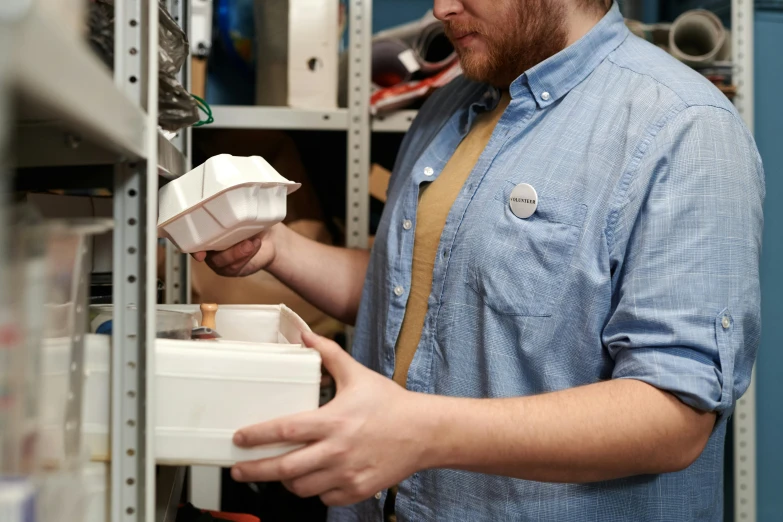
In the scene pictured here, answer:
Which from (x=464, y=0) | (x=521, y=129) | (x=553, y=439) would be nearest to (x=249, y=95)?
(x=464, y=0)

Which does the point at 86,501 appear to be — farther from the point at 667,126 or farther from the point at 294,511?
the point at 294,511

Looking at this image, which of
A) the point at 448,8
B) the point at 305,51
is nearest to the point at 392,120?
the point at 305,51

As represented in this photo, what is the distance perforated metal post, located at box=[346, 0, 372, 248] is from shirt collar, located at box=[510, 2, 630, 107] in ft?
1.94

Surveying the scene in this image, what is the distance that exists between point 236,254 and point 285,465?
501mm

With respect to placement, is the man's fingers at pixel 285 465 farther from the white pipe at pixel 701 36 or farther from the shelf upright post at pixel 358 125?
the white pipe at pixel 701 36

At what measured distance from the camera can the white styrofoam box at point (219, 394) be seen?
644 mm

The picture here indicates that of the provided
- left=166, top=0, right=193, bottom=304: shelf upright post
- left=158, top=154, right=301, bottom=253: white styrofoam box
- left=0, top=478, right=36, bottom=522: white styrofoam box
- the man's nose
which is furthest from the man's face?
left=0, top=478, right=36, bottom=522: white styrofoam box

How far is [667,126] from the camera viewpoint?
87 centimetres

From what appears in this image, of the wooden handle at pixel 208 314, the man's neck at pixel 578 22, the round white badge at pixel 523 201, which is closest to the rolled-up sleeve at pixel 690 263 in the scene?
the round white badge at pixel 523 201

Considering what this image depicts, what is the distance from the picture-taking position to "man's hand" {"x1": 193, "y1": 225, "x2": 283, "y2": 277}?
3.54 feet

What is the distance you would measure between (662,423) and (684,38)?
1.19 m

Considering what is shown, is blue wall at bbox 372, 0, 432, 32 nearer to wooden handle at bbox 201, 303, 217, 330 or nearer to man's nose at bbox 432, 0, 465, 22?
man's nose at bbox 432, 0, 465, 22

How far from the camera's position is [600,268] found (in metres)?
0.89

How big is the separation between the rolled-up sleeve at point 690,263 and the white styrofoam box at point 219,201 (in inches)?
16.6
